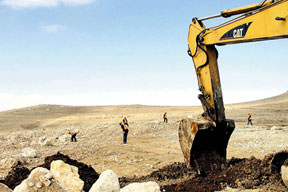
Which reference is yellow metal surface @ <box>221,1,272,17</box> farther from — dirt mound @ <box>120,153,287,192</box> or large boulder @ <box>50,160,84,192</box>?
large boulder @ <box>50,160,84,192</box>

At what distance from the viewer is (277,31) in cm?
482

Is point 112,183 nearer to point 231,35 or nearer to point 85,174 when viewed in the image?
point 85,174

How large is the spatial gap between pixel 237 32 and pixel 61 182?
14.4 feet

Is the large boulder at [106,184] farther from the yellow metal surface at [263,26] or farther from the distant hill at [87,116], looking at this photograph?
the distant hill at [87,116]

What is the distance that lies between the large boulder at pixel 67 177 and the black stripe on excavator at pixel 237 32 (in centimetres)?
394

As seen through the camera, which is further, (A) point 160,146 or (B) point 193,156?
(A) point 160,146

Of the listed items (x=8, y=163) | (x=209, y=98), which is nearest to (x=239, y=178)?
(x=209, y=98)

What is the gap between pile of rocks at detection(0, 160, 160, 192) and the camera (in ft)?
17.0

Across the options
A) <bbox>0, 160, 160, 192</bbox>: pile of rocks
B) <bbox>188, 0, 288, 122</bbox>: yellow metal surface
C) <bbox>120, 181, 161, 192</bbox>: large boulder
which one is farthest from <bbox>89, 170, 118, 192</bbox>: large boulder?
<bbox>188, 0, 288, 122</bbox>: yellow metal surface

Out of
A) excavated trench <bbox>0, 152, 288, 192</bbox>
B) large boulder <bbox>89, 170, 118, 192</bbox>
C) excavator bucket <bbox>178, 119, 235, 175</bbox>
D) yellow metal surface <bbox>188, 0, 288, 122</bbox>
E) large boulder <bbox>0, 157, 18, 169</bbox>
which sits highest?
yellow metal surface <bbox>188, 0, 288, 122</bbox>

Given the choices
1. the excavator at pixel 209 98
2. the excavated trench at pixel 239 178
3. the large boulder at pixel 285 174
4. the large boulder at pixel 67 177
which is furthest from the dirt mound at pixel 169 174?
the large boulder at pixel 285 174

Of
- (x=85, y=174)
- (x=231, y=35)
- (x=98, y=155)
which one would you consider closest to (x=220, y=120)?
(x=231, y=35)

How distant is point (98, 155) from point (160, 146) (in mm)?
3635

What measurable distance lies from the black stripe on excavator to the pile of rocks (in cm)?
336
